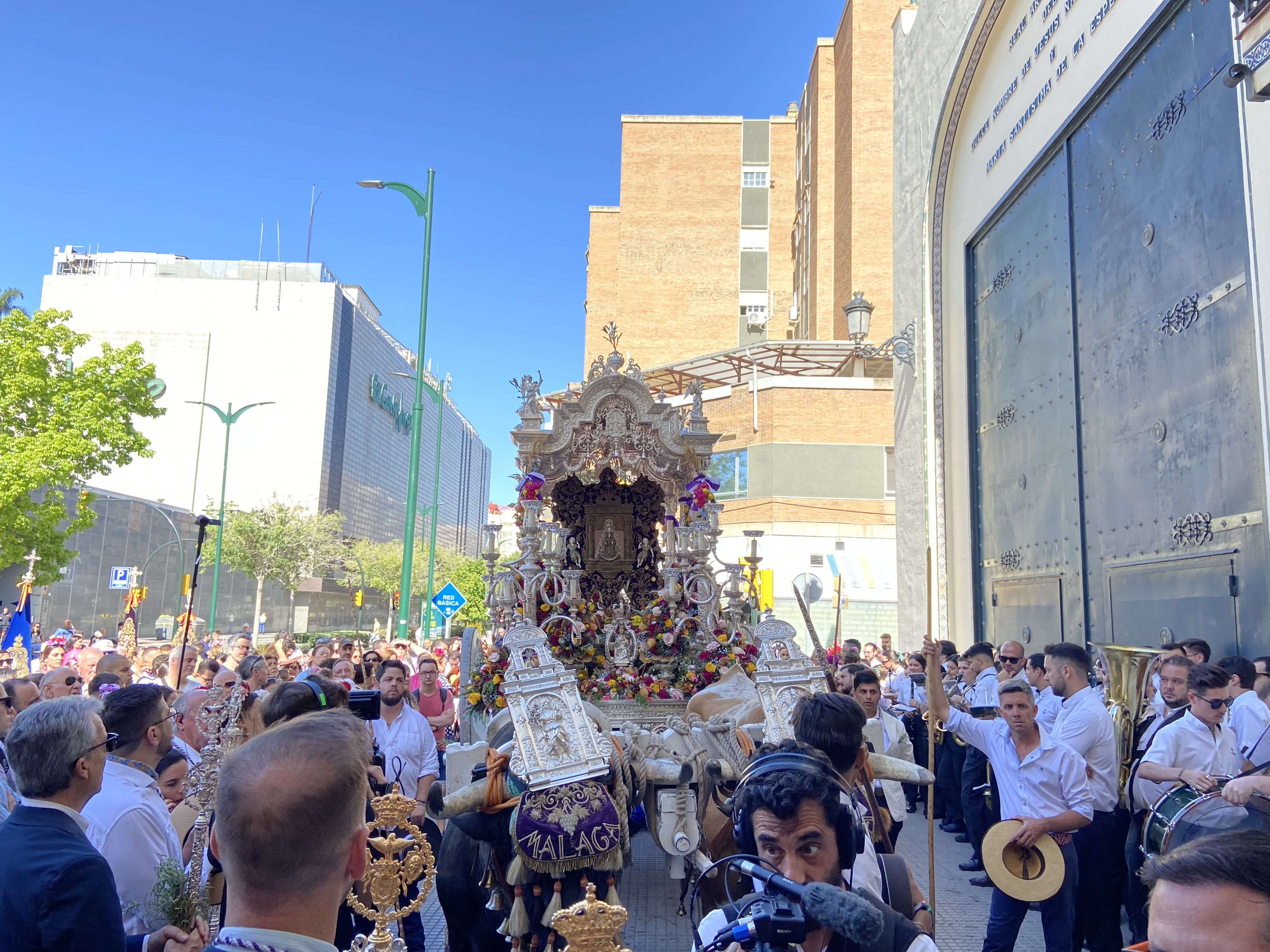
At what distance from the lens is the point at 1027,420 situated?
1281 cm

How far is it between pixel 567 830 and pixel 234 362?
78211mm

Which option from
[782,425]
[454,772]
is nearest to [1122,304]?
[454,772]

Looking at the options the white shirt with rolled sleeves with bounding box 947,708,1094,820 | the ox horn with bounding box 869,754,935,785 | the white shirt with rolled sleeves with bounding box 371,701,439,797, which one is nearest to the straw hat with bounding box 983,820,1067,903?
the white shirt with rolled sleeves with bounding box 947,708,1094,820

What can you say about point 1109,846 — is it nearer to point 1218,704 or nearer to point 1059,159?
point 1218,704

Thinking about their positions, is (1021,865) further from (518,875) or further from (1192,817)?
(518,875)

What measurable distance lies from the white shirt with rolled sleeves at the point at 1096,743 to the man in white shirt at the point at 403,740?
4.25 meters

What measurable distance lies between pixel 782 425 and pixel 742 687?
2047 centimetres

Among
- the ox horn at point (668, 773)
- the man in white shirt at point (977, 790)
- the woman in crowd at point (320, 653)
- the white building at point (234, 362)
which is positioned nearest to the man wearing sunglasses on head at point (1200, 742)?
the man in white shirt at point (977, 790)

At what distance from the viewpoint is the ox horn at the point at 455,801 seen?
4.43 m

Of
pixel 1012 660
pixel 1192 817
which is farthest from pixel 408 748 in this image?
pixel 1012 660

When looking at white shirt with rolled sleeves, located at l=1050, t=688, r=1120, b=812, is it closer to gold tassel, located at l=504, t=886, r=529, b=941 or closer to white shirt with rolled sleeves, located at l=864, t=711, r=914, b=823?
white shirt with rolled sleeves, located at l=864, t=711, r=914, b=823

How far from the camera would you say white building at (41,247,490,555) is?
7062 centimetres

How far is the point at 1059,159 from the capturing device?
474 inches

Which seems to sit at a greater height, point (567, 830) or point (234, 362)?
point (234, 362)
